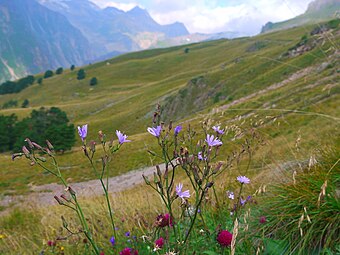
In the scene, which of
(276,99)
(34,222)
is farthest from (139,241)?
(276,99)

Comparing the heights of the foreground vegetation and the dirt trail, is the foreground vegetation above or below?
above

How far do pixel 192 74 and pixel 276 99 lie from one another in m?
65.0

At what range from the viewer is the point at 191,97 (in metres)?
54.0

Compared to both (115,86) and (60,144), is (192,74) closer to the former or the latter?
(115,86)

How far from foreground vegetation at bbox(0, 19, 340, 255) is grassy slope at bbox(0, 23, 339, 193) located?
18 cm

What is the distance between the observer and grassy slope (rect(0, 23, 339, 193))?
14.2m

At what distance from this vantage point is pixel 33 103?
387ft

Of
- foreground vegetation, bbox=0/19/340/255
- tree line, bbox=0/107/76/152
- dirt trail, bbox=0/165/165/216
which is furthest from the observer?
tree line, bbox=0/107/76/152

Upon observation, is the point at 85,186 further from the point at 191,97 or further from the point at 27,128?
the point at 27,128

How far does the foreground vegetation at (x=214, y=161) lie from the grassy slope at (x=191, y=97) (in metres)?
0.18

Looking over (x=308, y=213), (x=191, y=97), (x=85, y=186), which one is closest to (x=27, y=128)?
(x=191, y=97)

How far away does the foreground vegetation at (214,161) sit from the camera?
9.01ft

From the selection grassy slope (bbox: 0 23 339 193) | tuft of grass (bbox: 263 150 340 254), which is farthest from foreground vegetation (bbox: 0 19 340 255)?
grassy slope (bbox: 0 23 339 193)

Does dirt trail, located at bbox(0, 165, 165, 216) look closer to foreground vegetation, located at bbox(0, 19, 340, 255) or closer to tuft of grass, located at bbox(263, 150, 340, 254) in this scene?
foreground vegetation, located at bbox(0, 19, 340, 255)
